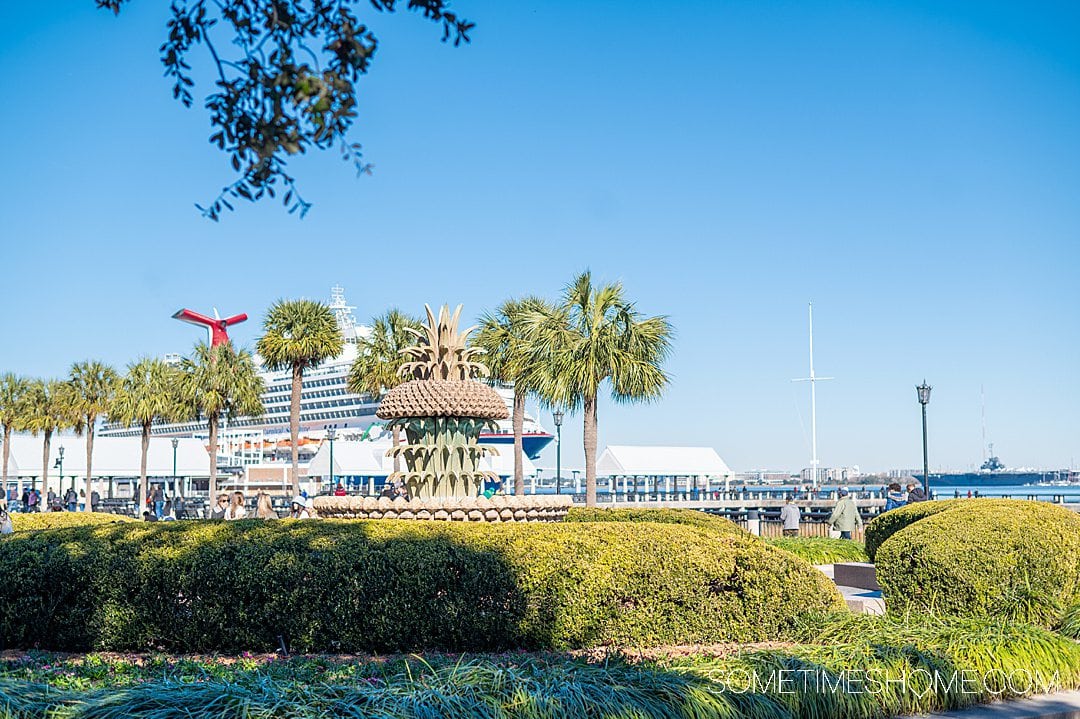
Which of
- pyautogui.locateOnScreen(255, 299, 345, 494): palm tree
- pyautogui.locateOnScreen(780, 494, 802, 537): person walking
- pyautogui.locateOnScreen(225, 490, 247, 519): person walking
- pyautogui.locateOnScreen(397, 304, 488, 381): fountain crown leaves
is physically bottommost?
pyautogui.locateOnScreen(780, 494, 802, 537): person walking

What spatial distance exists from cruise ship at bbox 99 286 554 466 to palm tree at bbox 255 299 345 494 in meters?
42.4

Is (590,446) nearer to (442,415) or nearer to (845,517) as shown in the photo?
(845,517)

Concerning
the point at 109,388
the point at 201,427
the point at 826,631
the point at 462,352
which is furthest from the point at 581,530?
the point at 201,427

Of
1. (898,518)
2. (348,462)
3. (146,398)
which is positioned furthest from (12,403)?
(898,518)

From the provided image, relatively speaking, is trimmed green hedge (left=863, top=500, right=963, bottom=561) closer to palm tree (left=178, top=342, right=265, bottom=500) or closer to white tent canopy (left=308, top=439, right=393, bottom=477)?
palm tree (left=178, top=342, right=265, bottom=500)

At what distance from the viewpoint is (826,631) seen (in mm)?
7879

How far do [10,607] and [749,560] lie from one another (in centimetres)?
599

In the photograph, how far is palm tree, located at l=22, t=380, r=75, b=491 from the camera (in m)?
50.5

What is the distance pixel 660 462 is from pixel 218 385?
26509 millimetres

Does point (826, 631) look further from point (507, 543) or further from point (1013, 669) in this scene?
point (507, 543)

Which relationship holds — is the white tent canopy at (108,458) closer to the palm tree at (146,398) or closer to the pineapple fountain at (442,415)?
the palm tree at (146,398)

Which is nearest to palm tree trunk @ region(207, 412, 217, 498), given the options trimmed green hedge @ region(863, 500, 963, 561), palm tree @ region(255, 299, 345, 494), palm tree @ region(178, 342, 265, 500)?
palm tree @ region(178, 342, 265, 500)

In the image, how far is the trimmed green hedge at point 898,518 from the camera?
491 inches

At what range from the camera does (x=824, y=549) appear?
1895 cm
